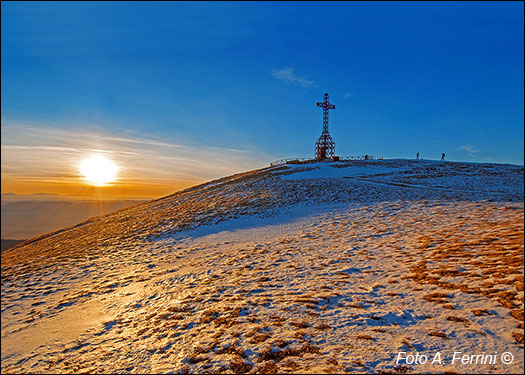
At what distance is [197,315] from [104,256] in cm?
1035

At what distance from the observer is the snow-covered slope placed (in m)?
4.52

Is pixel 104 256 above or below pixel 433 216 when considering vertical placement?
below

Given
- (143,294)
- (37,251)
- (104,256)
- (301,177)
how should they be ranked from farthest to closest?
(301,177)
(37,251)
(104,256)
(143,294)

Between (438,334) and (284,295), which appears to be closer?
(438,334)

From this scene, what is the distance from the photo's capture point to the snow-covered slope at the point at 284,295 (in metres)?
4.52

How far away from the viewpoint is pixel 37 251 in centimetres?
1672

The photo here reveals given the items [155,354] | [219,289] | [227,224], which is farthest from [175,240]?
[155,354]

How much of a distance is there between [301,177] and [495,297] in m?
24.9

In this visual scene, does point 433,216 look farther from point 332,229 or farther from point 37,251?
point 37,251

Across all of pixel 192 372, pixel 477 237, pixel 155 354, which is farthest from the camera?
pixel 477 237

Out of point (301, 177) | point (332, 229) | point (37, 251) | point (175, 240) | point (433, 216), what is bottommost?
point (37, 251)

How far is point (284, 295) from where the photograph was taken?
6.96m

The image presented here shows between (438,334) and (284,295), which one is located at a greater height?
(438,334)

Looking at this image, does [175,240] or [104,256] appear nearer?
[104,256]
